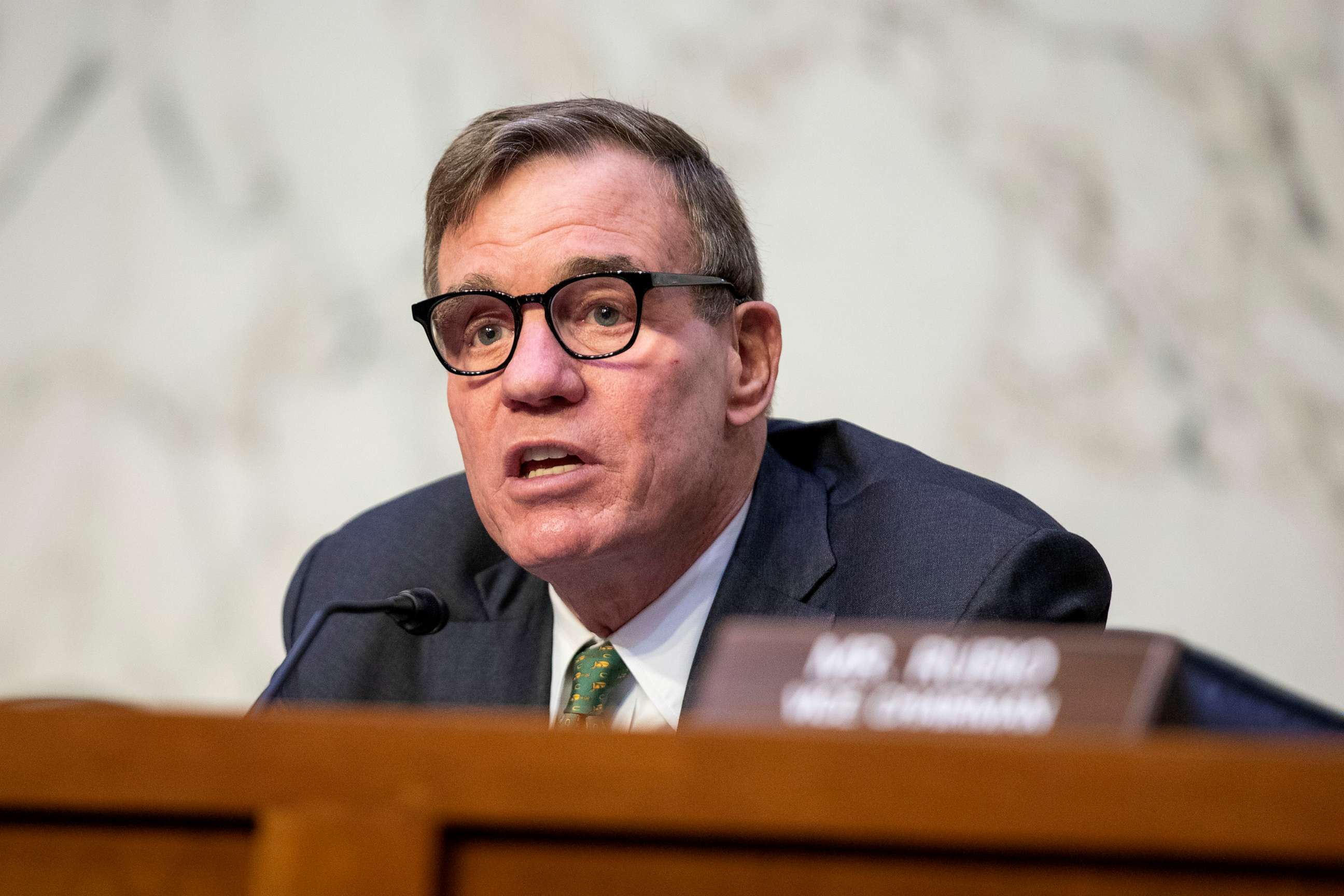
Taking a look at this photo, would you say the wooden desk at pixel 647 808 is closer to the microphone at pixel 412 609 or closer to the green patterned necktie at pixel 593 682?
the microphone at pixel 412 609

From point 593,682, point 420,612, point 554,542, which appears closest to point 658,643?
point 593,682

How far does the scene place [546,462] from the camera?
1.60 metres

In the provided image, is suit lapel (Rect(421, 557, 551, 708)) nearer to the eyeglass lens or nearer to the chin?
the chin

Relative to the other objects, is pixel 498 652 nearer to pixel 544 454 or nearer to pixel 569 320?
pixel 544 454

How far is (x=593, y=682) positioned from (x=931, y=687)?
105 cm

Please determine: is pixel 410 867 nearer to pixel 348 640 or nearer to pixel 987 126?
pixel 348 640

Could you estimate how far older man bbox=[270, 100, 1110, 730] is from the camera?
1568 millimetres

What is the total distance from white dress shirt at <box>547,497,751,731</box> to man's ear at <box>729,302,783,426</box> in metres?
0.14

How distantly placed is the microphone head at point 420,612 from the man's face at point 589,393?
0.47 ft

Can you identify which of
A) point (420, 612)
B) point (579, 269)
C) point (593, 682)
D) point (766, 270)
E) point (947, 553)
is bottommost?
point (593, 682)

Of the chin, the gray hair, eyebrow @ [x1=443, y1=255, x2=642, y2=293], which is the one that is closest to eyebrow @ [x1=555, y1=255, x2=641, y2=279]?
eyebrow @ [x1=443, y1=255, x2=642, y2=293]

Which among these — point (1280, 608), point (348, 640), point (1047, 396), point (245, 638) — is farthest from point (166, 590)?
point (1280, 608)

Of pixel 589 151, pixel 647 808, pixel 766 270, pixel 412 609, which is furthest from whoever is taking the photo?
pixel 766 270

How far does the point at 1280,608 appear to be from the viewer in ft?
7.70
